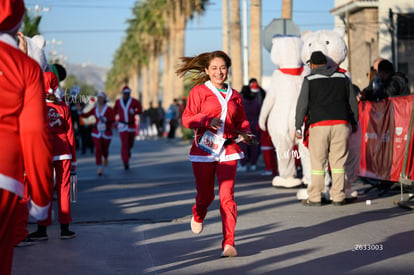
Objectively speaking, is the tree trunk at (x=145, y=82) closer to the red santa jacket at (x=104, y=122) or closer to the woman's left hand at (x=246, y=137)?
the red santa jacket at (x=104, y=122)

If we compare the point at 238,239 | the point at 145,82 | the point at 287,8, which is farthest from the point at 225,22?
Answer: the point at 145,82

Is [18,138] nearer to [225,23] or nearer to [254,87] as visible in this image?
[254,87]

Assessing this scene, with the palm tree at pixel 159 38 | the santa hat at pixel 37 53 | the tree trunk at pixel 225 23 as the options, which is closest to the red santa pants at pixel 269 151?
the santa hat at pixel 37 53

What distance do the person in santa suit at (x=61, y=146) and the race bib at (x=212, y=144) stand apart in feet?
6.36

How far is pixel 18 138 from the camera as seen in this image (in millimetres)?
4172

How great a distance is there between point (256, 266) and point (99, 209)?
490 cm

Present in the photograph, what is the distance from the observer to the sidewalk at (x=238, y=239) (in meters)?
6.84

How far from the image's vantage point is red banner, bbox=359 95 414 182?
38.8 feet

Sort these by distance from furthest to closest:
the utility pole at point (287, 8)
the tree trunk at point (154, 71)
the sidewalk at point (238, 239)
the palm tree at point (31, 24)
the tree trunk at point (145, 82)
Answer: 1. the tree trunk at point (145, 82)
2. the tree trunk at point (154, 71)
3. the palm tree at point (31, 24)
4. the utility pole at point (287, 8)
5. the sidewalk at point (238, 239)

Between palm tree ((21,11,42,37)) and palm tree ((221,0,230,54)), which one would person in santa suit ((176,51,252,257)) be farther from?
palm tree ((21,11,42,37))

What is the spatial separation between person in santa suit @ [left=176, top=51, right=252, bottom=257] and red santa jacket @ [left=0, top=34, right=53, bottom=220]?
3.21 meters

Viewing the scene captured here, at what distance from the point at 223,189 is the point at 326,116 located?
3.71 m

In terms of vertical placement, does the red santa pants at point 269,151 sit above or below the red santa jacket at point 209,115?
below

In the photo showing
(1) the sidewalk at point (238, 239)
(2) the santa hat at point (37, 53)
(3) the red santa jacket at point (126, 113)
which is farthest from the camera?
(3) the red santa jacket at point (126, 113)
